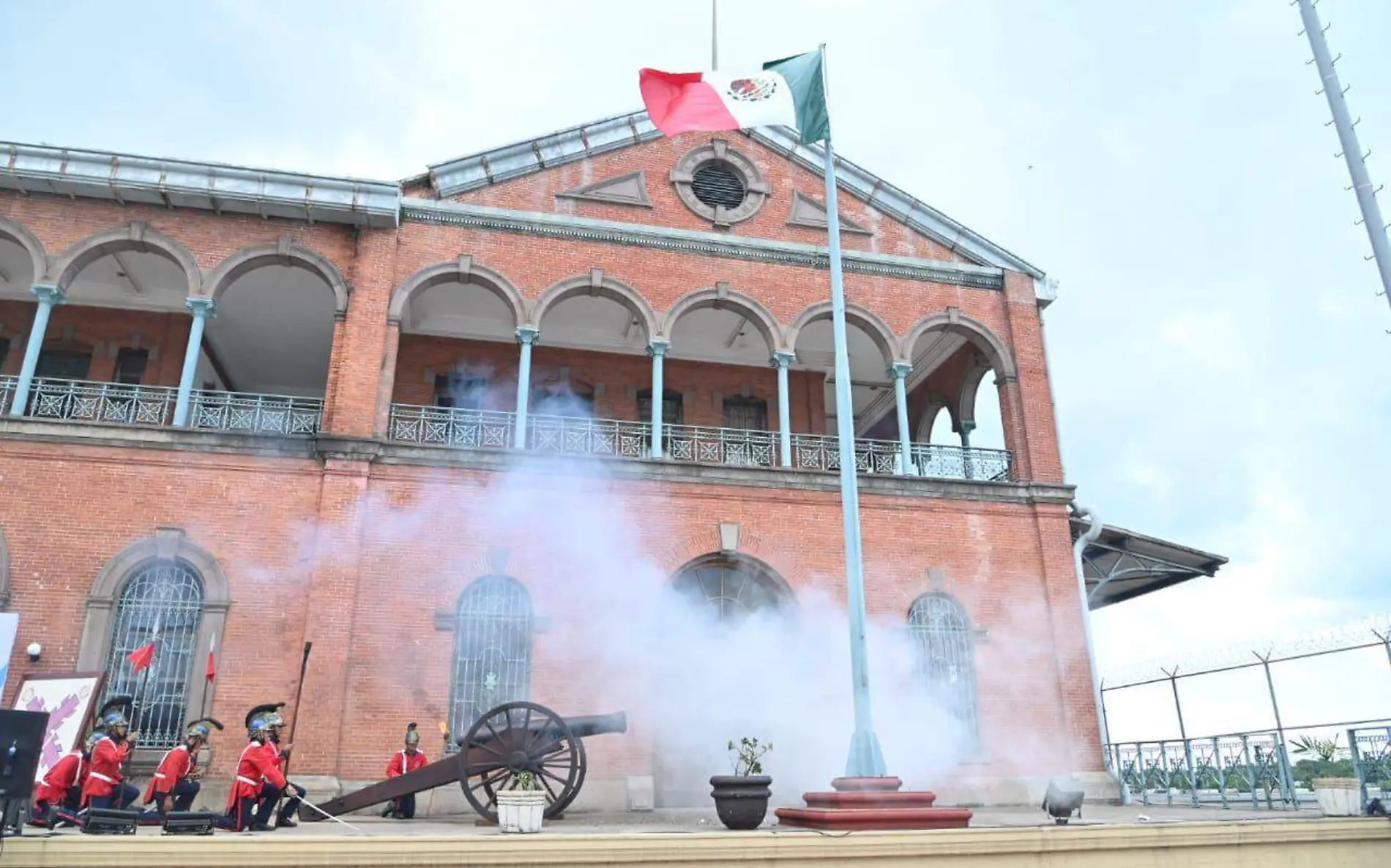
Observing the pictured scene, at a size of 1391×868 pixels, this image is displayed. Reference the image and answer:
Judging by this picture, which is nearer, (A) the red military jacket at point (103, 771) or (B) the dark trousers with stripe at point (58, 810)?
(B) the dark trousers with stripe at point (58, 810)

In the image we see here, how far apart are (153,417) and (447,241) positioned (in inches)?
221

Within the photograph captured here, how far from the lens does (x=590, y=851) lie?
22.5ft

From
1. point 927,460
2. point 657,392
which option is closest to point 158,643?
point 657,392

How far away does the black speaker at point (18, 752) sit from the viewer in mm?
6453

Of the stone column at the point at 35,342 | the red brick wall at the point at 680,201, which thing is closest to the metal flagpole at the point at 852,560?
the red brick wall at the point at 680,201

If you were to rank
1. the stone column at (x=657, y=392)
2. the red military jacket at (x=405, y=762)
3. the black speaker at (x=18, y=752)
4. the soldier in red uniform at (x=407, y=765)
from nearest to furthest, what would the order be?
the black speaker at (x=18, y=752), the soldier in red uniform at (x=407, y=765), the red military jacket at (x=405, y=762), the stone column at (x=657, y=392)

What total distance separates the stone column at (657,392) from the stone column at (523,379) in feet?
6.36

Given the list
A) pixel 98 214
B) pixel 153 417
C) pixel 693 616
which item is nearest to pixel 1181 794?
pixel 693 616

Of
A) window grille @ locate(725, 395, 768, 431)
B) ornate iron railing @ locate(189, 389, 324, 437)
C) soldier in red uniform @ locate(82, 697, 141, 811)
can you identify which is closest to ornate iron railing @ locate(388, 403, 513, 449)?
ornate iron railing @ locate(189, 389, 324, 437)

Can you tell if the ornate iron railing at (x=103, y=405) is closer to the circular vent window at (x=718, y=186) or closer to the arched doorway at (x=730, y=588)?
the arched doorway at (x=730, y=588)

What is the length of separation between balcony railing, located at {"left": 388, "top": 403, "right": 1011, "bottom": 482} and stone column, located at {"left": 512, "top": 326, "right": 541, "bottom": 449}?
216mm

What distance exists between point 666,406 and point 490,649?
6991 millimetres

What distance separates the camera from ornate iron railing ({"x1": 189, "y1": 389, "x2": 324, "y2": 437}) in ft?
47.6

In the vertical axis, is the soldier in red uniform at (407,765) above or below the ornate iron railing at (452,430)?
below
